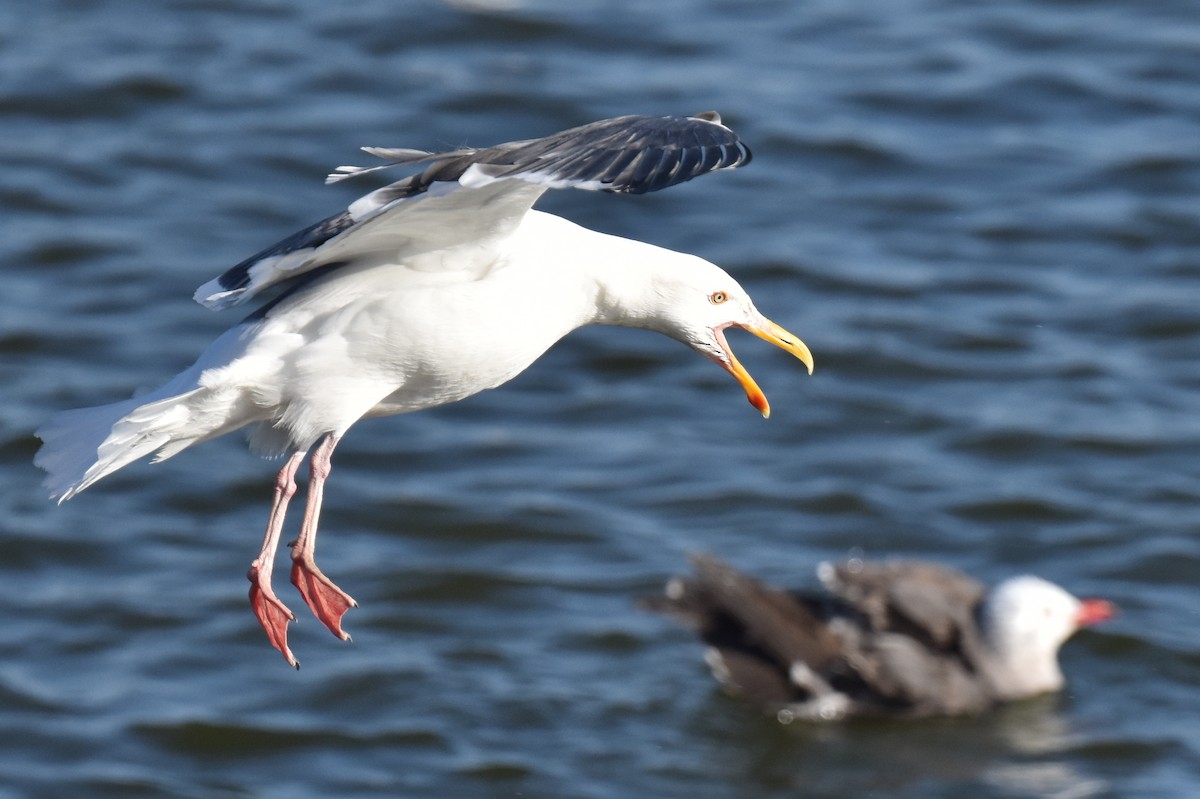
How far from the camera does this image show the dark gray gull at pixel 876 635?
11242 mm

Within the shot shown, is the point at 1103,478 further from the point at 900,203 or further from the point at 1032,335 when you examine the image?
the point at 900,203

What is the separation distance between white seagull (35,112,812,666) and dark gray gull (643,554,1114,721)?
4.01m

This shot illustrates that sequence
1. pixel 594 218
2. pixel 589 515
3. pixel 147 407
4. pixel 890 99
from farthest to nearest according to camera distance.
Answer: pixel 890 99 → pixel 594 218 → pixel 589 515 → pixel 147 407

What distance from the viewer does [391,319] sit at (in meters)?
7.01

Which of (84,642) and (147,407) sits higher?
(147,407)

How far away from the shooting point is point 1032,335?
1547cm

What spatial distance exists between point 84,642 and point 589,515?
10.7ft

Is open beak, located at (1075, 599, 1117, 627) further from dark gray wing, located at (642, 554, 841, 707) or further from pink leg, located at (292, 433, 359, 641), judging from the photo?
pink leg, located at (292, 433, 359, 641)

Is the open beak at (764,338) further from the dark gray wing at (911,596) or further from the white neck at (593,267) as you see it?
the dark gray wing at (911,596)

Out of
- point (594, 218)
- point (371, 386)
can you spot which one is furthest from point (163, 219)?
point (371, 386)

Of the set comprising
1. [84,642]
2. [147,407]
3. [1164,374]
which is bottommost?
[84,642]

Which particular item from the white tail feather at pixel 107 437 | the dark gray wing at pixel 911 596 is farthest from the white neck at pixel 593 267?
the dark gray wing at pixel 911 596

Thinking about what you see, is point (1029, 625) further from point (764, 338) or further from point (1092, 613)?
point (764, 338)

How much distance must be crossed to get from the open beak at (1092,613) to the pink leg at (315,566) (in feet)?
18.6
